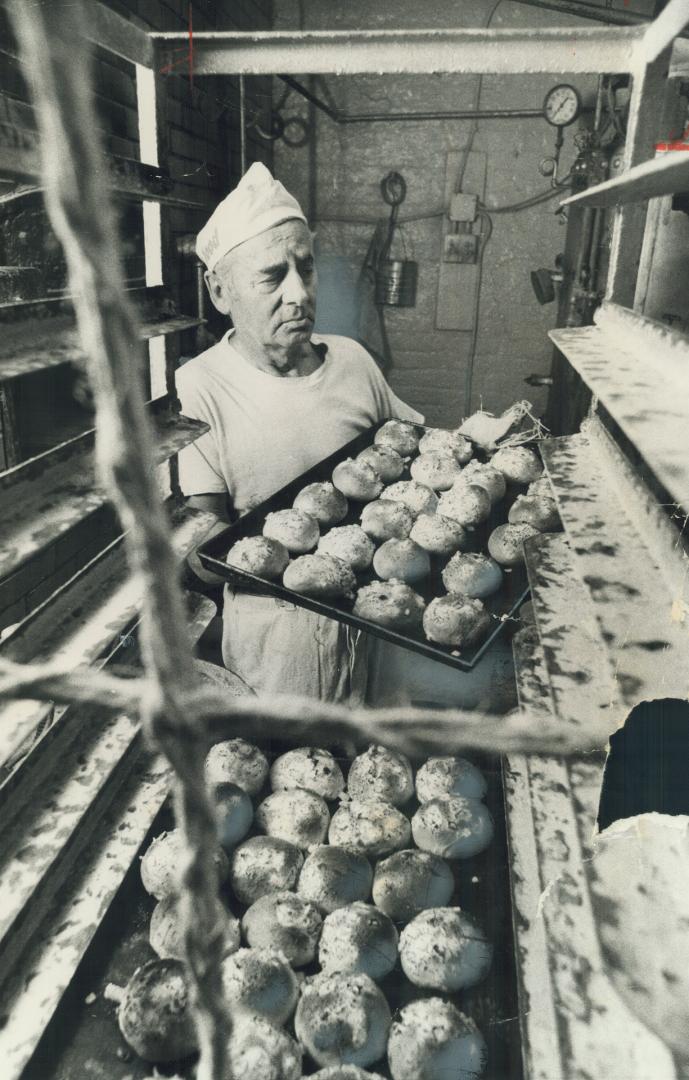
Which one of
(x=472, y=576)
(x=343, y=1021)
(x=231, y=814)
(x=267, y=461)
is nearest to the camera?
(x=343, y=1021)

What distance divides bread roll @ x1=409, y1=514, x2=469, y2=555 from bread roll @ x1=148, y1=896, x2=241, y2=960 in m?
1.25

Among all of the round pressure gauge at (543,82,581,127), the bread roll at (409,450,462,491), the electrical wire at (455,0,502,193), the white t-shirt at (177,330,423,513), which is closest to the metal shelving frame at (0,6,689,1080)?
the bread roll at (409,450,462,491)

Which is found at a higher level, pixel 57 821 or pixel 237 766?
pixel 57 821

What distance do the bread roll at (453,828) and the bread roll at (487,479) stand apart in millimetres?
1166

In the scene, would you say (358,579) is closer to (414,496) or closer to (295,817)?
(414,496)

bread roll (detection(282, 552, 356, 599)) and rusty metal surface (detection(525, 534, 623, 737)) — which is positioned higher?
rusty metal surface (detection(525, 534, 623, 737))

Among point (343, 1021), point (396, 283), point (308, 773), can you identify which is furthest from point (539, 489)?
point (396, 283)

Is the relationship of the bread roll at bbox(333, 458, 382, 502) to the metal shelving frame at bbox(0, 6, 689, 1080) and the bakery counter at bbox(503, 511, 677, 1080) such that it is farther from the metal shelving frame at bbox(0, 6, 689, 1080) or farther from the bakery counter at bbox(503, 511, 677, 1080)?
the bakery counter at bbox(503, 511, 677, 1080)

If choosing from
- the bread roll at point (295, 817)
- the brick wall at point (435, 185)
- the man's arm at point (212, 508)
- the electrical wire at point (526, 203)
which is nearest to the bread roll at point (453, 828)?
the bread roll at point (295, 817)

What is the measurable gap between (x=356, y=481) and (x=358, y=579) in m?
0.47

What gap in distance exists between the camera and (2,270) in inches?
48.6

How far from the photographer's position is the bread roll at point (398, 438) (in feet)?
9.04

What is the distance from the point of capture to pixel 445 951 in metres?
1.30

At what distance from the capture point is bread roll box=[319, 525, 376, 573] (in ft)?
6.96
